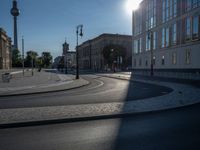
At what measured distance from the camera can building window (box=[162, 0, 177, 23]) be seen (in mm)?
47284

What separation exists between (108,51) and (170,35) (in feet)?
154

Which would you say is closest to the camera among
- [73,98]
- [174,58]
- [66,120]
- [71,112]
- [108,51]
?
[66,120]

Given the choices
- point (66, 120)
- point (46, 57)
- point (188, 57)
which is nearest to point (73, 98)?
point (66, 120)

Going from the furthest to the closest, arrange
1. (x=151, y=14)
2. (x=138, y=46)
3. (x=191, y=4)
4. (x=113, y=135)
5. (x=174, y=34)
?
(x=138, y=46) < (x=151, y=14) < (x=174, y=34) < (x=191, y=4) < (x=113, y=135)

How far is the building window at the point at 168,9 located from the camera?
4728cm

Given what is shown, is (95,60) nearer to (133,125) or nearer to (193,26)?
(193,26)

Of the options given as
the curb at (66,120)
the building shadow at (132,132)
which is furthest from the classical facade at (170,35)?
the building shadow at (132,132)

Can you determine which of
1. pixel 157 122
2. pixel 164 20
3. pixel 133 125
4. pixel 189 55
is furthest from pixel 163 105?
pixel 164 20

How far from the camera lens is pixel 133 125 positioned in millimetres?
7621

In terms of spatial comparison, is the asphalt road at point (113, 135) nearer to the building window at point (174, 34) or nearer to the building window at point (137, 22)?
the building window at point (174, 34)

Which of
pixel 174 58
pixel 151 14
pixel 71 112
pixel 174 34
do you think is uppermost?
pixel 151 14

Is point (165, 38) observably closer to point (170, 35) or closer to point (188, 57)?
point (170, 35)

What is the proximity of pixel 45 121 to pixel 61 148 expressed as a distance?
2.56 metres

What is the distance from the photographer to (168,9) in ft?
164
